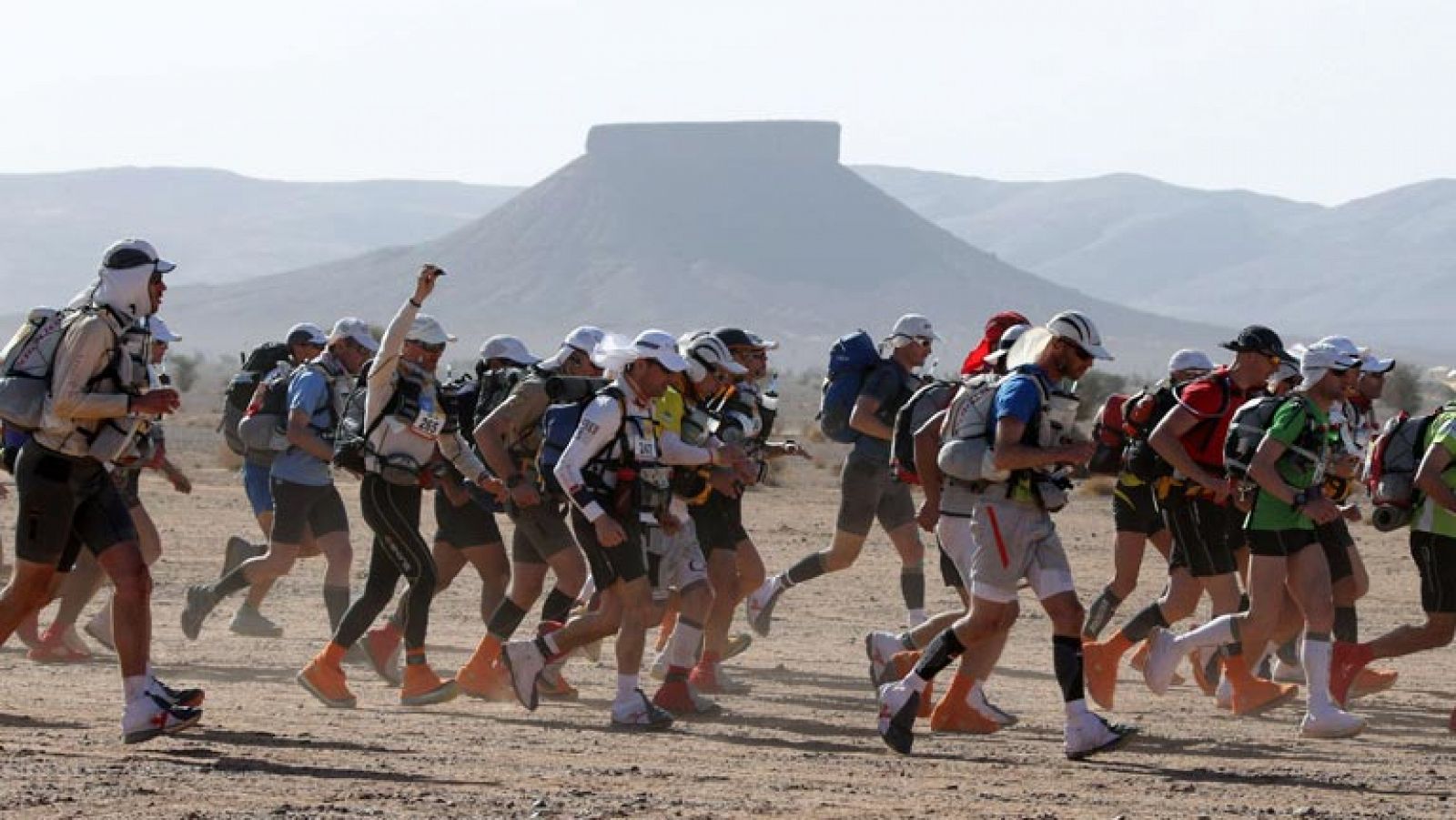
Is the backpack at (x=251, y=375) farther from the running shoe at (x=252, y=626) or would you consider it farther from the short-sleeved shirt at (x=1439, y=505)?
the short-sleeved shirt at (x=1439, y=505)

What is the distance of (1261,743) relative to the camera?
12.7m

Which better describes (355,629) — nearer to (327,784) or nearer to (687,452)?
(687,452)

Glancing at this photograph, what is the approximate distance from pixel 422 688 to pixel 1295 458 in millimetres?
4621

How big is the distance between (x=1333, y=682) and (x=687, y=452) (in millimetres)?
3523

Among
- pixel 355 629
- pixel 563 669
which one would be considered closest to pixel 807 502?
pixel 563 669

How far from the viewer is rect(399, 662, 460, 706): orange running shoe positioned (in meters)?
14.0

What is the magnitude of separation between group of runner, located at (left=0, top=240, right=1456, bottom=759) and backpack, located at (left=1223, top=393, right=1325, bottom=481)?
0.06 m

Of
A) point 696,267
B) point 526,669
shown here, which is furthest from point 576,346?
point 696,267

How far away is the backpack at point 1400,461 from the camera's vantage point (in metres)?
13.6

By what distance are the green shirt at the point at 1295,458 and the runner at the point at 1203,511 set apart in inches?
19.2

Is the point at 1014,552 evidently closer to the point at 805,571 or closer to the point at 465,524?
the point at 465,524

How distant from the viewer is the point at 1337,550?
1428cm

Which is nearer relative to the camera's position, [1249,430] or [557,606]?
[1249,430]

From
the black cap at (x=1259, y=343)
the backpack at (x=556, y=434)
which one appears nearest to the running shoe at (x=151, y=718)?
the backpack at (x=556, y=434)
